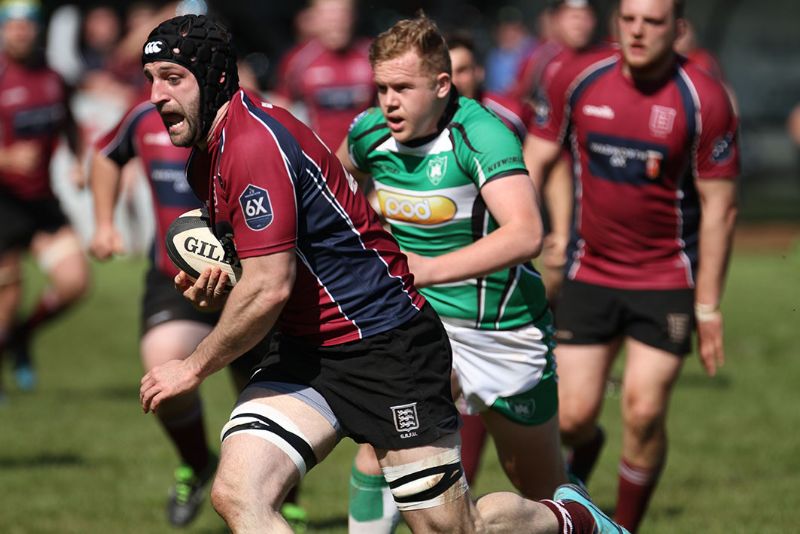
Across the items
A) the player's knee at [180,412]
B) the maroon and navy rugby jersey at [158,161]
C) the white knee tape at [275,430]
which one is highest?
the white knee tape at [275,430]

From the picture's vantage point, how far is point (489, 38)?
2559cm

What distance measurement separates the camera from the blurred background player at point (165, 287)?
22.4 ft

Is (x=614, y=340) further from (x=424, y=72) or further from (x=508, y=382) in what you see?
(x=424, y=72)

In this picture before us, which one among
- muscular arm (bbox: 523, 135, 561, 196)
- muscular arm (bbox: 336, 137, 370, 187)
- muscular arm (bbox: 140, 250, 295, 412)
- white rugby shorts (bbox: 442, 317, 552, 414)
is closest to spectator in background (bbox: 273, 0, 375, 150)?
muscular arm (bbox: 523, 135, 561, 196)

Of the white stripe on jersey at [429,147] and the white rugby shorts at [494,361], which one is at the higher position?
the white stripe on jersey at [429,147]

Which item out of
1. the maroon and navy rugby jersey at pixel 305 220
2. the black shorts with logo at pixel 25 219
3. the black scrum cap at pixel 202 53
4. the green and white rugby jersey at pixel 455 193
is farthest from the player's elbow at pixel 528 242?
the black shorts with logo at pixel 25 219

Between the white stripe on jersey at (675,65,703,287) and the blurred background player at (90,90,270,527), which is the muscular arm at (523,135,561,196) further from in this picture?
the blurred background player at (90,90,270,527)

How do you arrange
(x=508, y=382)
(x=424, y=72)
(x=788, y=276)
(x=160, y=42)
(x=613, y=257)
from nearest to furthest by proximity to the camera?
(x=160, y=42)
(x=424, y=72)
(x=508, y=382)
(x=613, y=257)
(x=788, y=276)

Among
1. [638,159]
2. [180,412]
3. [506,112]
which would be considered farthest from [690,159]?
[180,412]

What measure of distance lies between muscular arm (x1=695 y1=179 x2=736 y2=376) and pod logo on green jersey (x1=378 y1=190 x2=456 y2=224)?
1412 millimetres

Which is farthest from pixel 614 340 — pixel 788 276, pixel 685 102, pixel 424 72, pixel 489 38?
pixel 489 38

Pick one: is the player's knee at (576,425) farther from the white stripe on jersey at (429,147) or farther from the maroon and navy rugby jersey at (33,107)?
the maroon and navy rugby jersey at (33,107)

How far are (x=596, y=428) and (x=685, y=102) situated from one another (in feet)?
5.37

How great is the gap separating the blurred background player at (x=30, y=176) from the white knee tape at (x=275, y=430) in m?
5.98
